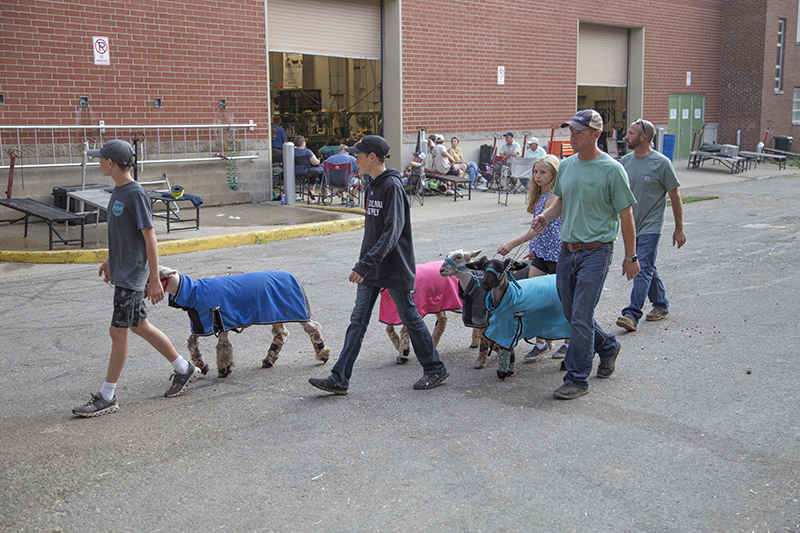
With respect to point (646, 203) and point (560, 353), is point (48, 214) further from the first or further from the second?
point (646, 203)

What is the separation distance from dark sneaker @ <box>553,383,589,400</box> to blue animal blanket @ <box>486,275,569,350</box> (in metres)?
0.50

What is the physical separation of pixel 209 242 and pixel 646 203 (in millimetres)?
7238

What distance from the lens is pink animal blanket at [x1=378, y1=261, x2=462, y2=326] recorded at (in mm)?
5988

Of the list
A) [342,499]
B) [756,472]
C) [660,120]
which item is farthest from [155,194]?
[660,120]

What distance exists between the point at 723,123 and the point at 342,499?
1305 inches

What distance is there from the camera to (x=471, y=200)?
18812mm

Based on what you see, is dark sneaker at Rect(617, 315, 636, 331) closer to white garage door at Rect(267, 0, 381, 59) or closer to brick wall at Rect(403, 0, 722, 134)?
→ white garage door at Rect(267, 0, 381, 59)

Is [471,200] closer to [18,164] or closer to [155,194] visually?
[155,194]

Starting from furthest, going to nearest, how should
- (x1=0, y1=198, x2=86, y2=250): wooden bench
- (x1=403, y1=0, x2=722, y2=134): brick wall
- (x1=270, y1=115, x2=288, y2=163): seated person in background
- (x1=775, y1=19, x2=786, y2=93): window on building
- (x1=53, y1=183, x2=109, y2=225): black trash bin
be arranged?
(x1=775, y1=19, x2=786, y2=93): window on building → (x1=403, y1=0, x2=722, y2=134): brick wall → (x1=270, y1=115, x2=288, y2=163): seated person in background → (x1=53, y1=183, x2=109, y2=225): black trash bin → (x1=0, y1=198, x2=86, y2=250): wooden bench

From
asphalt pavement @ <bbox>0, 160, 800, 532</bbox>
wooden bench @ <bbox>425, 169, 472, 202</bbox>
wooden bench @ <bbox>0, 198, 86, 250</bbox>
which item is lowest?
asphalt pavement @ <bbox>0, 160, 800, 532</bbox>

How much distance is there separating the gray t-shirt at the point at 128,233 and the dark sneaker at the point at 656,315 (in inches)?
189

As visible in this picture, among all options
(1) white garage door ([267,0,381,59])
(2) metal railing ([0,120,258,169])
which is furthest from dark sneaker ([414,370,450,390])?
(1) white garage door ([267,0,381,59])

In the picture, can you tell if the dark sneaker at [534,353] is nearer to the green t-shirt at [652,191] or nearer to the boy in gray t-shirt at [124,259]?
the green t-shirt at [652,191]

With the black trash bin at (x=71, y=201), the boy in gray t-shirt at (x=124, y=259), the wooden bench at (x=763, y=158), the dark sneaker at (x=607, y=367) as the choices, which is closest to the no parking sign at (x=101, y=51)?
the black trash bin at (x=71, y=201)
